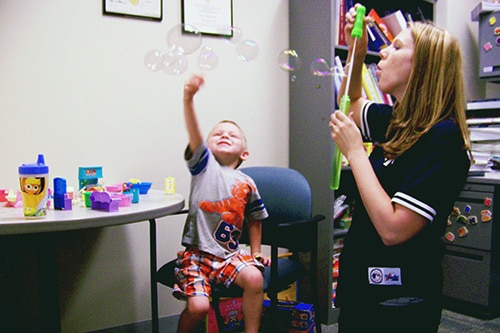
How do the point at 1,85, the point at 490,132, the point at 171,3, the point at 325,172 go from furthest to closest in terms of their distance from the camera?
the point at 490,132, the point at 325,172, the point at 171,3, the point at 1,85

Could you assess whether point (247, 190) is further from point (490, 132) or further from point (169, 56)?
point (490, 132)

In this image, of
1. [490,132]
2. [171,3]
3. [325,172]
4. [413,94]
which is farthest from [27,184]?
[490,132]

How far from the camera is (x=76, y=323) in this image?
82.3 inches

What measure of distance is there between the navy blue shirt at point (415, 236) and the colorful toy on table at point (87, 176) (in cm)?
102

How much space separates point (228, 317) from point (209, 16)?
1575 millimetres

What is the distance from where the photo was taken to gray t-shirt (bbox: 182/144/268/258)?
1691mm

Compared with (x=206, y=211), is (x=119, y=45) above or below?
above

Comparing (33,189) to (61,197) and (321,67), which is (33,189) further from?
(321,67)

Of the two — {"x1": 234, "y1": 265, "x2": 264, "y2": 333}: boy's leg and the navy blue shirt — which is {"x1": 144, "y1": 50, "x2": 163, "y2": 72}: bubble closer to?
{"x1": 234, "y1": 265, "x2": 264, "y2": 333}: boy's leg

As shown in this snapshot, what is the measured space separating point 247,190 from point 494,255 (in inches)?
62.6

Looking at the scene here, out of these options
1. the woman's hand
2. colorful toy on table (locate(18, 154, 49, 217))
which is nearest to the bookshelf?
the woman's hand

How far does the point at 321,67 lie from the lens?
2082 millimetres

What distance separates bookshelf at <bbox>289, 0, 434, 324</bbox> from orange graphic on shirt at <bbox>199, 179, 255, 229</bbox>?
2.30ft

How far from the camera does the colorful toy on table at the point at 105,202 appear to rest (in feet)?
4.31
